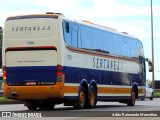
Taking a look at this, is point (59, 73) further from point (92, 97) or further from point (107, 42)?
point (107, 42)

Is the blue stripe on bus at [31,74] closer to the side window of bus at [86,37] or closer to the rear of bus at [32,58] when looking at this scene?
the rear of bus at [32,58]

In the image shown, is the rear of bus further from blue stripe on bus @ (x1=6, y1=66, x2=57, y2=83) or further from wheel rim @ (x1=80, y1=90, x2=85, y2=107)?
wheel rim @ (x1=80, y1=90, x2=85, y2=107)

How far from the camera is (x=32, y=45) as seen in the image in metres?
23.3

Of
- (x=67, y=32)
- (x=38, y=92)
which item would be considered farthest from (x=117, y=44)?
(x=38, y=92)

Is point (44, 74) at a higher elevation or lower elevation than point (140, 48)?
lower

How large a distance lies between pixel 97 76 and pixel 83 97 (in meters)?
2.08

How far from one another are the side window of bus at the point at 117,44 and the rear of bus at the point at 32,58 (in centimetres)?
646

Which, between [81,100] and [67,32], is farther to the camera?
[81,100]

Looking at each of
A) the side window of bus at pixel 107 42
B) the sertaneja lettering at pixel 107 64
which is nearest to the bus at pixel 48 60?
the sertaneja lettering at pixel 107 64

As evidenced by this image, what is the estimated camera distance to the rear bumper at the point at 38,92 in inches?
908

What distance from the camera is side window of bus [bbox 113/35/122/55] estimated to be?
96.3ft

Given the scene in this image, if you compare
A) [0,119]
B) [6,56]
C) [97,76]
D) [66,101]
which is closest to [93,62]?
[97,76]

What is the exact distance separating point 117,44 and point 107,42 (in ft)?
5.09

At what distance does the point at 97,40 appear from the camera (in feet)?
88.4
